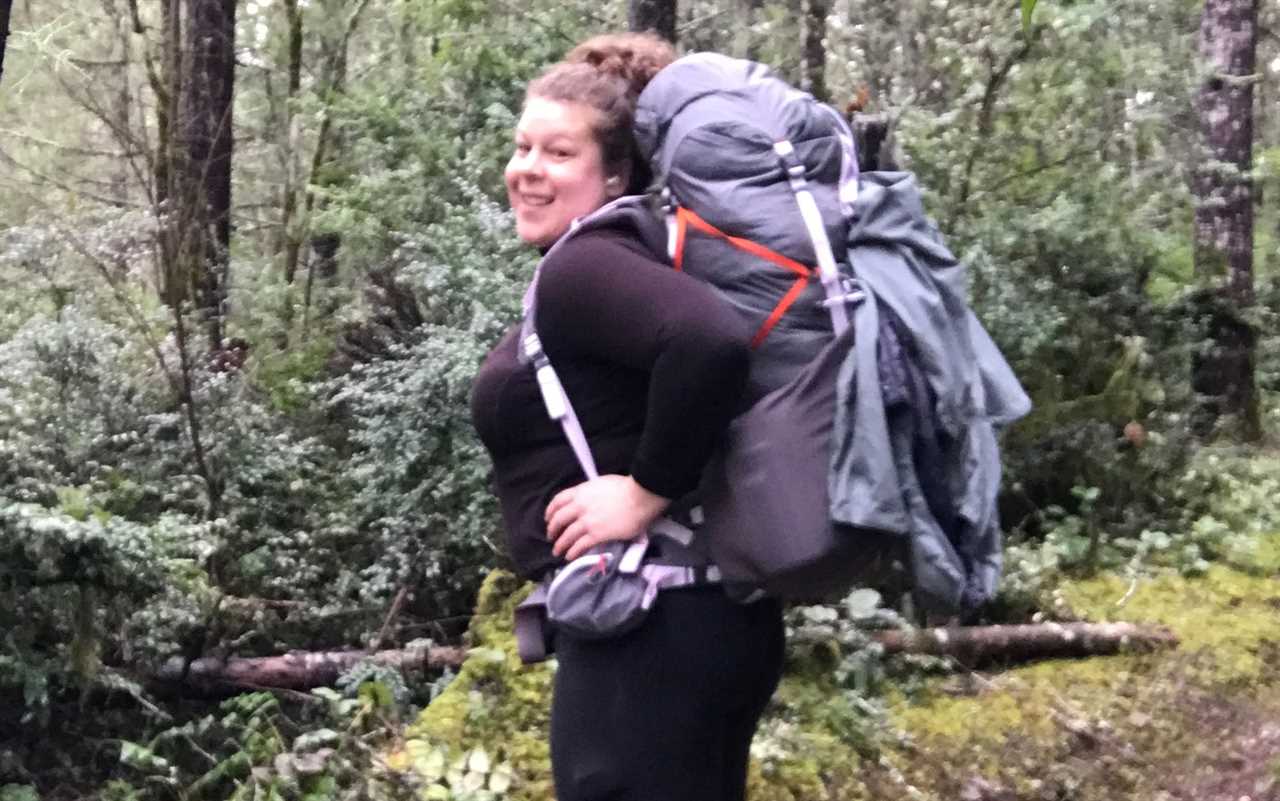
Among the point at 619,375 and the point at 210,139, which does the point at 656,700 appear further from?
the point at 210,139

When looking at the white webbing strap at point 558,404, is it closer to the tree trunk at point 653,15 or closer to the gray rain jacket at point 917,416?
the gray rain jacket at point 917,416

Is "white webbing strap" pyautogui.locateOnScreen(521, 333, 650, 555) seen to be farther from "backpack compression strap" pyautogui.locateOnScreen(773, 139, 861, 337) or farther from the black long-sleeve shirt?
"backpack compression strap" pyautogui.locateOnScreen(773, 139, 861, 337)

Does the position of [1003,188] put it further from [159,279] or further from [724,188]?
[724,188]

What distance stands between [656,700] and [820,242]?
30.6 inches

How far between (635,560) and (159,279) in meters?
5.57

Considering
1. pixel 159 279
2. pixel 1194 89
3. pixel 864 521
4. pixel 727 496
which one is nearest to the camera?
pixel 864 521

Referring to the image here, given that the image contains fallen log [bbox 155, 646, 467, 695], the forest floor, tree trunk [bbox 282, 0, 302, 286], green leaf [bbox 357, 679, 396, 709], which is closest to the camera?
green leaf [bbox 357, 679, 396, 709]

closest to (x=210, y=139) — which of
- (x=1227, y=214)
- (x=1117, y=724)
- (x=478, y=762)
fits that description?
(x=478, y=762)

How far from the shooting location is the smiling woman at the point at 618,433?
6.03 ft

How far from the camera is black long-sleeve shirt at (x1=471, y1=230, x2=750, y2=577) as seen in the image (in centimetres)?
181

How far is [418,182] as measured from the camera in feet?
23.0

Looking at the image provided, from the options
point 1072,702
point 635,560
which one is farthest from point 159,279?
point 635,560

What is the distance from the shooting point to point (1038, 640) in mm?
5051

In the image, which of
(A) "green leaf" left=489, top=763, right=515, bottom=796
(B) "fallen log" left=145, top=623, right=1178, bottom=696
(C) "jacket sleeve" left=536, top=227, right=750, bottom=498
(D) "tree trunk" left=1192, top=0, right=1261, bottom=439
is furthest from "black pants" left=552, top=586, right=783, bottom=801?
(D) "tree trunk" left=1192, top=0, right=1261, bottom=439
